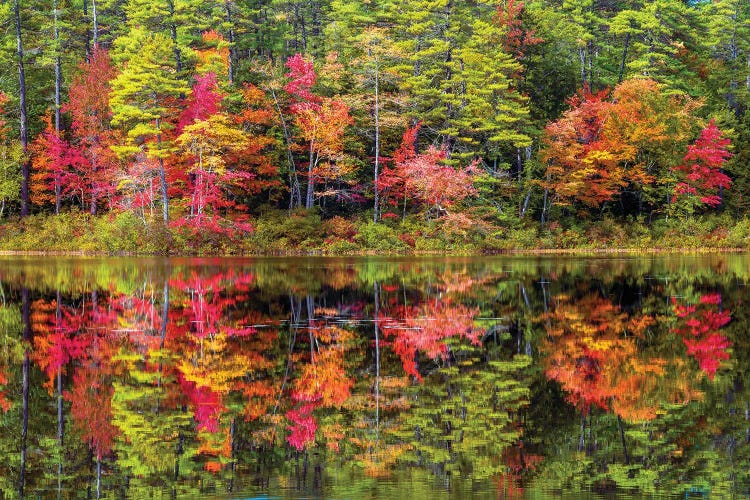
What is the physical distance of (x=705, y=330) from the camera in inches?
631

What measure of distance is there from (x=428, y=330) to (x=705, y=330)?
5172 mm

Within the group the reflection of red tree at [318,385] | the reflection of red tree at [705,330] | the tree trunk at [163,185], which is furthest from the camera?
the tree trunk at [163,185]

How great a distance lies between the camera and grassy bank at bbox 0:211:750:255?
45.6 m

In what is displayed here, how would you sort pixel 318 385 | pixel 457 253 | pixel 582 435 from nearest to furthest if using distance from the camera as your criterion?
1. pixel 582 435
2. pixel 318 385
3. pixel 457 253

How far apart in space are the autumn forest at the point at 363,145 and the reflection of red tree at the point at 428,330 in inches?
1052

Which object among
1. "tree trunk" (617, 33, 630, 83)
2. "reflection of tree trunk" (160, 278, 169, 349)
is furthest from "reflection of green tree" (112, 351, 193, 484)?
"tree trunk" (617, 33, 630, 83)

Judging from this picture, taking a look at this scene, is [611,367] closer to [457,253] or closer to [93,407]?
[93,407]

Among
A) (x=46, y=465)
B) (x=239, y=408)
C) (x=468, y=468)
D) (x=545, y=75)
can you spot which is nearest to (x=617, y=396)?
(x=468, y=468)

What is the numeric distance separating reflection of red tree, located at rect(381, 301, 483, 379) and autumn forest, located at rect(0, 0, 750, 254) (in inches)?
1052

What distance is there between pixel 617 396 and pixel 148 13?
46.0 m

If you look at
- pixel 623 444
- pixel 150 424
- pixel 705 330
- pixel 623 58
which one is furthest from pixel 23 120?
pixel 623 444

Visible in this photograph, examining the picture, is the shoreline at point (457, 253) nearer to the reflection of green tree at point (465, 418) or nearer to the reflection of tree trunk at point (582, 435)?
the reflection of green tree at point (465, 418)

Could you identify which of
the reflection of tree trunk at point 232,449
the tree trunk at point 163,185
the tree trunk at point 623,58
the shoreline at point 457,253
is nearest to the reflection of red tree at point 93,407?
the reflection of tree trunk at point 232,449

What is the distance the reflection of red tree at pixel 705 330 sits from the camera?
13.2 metres
